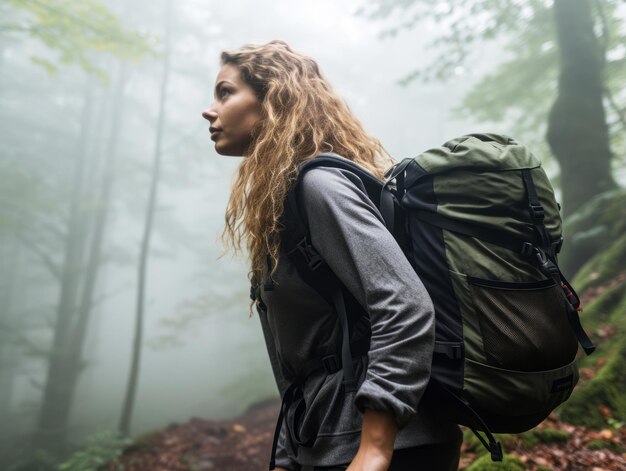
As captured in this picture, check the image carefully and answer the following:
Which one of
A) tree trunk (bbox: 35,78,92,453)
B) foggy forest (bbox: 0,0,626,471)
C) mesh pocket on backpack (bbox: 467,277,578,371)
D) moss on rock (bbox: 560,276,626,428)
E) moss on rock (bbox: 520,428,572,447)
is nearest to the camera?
mesh pocket on backpack (bbox: 467,277,578,371)

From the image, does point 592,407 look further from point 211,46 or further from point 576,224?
point 211,46

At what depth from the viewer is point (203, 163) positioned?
47.7 ft

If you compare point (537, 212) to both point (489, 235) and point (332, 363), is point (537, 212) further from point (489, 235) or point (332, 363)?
point (332, 363)

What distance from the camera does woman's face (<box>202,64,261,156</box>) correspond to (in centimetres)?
173

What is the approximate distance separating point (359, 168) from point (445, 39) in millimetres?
8321

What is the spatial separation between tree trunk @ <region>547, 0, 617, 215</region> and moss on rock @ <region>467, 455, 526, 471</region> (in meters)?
5.25

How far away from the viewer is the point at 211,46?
575 inches

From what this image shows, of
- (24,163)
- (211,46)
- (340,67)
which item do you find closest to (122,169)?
(24,163)

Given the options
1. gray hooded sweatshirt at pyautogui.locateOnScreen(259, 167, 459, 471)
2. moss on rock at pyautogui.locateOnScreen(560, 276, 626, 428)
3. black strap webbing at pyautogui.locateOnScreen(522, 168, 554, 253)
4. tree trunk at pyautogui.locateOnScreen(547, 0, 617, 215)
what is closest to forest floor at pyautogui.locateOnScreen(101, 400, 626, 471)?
moss on rock at pyautogui.locateOnScreen(560, 276, 626, 428)

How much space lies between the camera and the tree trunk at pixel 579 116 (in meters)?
6.39

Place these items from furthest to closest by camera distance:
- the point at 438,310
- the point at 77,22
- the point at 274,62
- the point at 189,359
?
the point at 189,359, the point at 77,22, the point at 274,62, the point at 438,310

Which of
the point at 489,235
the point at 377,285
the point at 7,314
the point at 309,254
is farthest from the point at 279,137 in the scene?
the point at 7,314

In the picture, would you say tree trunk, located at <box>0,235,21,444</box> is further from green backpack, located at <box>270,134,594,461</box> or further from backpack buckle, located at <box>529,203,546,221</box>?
backpack buckle, located at <box>529,203,546,221</box>

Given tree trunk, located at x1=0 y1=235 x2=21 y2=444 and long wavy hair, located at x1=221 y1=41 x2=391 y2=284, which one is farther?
tree trunk, located at x1=0 y1=235 x2=21 y2=444
